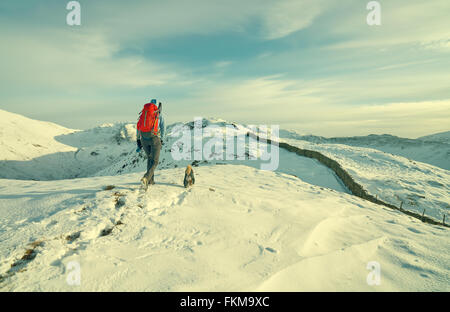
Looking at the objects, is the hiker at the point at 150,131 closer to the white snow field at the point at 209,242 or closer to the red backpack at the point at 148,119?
the red backpack at the point at 148,119

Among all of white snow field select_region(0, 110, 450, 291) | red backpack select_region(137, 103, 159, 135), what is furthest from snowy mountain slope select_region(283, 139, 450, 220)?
red backpack select_region(137, 103, 159, 135)

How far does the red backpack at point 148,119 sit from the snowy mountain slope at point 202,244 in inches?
65.2

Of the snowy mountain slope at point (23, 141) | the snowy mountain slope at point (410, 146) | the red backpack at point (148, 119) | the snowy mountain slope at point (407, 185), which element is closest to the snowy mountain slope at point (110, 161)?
the snowy mountain slope at point (23, 141)

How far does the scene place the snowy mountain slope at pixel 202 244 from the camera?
2.84 m

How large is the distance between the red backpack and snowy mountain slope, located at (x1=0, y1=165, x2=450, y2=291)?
1657 mm

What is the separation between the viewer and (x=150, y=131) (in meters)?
5.85

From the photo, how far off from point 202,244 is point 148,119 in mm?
3591

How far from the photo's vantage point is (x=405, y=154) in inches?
1427

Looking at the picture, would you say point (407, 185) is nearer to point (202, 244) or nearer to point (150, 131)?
point (202, 244)

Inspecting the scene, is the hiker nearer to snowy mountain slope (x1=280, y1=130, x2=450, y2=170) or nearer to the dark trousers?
the dark trousers

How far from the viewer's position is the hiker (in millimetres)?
5789

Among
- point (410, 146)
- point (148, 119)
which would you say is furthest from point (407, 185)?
point (410, 146)
